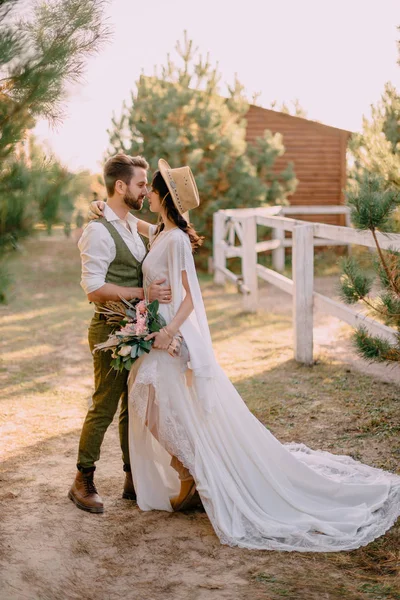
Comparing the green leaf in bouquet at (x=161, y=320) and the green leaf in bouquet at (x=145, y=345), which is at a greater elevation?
the green leaf in bouquet at (x=161, y=320)

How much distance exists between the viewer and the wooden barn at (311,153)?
18.4m

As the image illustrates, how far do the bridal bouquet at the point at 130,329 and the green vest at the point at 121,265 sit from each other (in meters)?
0.14

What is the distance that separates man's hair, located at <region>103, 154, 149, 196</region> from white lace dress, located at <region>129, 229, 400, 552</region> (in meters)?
0.41

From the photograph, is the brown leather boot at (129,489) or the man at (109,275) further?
the brown leather boot at (129,489)

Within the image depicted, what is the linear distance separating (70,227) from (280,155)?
15.1m

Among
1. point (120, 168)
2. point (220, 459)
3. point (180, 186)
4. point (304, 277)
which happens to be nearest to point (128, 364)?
point (220, 459)

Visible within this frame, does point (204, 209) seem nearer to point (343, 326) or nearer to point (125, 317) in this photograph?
point (343, 326)

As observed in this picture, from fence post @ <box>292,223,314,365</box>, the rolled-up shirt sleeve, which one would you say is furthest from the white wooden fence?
the rolled-up shirt sleeve

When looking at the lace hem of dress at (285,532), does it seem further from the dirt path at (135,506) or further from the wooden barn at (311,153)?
the wooden barn at (311,153)

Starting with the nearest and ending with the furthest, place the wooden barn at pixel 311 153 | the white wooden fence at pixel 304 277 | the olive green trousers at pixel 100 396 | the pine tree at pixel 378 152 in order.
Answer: the olive green trousers at pixel 100 396 < the pine tree at pixel 378 152 < the white wooden fence at pixel 304 277 < the wooden barn at pixel 311 153

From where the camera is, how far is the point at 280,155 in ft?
56.6

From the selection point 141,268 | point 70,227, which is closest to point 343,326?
point 141,268

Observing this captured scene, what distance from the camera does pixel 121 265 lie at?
3.86 meters

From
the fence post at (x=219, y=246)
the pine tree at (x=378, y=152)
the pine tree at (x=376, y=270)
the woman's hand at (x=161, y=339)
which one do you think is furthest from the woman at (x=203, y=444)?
the fence post at (x=219, y=246)
